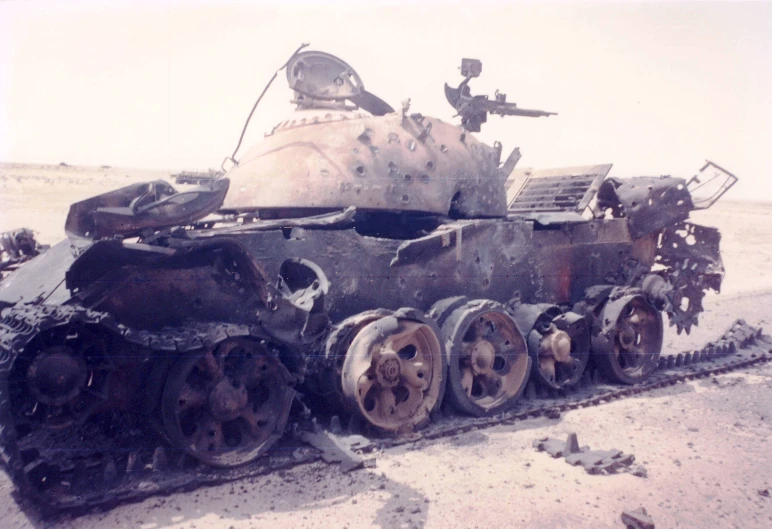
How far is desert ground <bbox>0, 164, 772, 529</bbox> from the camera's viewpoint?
14.3 feet

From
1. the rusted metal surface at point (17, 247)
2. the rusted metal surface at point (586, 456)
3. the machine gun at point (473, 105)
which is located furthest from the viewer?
the machine gun at point (473, 105)

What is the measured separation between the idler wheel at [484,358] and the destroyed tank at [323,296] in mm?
24

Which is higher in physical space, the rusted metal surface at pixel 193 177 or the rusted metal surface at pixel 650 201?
the rusted metal surface at pixel 193 177

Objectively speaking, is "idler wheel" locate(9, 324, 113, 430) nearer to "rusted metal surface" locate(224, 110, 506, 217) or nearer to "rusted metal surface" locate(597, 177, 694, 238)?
"rusted metal surface" locate(224, 110, 506, 217)

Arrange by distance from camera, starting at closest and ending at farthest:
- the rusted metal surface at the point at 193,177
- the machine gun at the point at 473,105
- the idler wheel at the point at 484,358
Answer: the idler wheel at the point at 484,358
the rusted metal surface at the point at 193,177
the machine gun at the point at 473,105

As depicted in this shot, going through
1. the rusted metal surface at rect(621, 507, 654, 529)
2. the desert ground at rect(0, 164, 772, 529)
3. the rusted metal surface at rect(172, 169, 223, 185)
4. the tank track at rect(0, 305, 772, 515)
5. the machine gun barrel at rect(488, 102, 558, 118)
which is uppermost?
the machine gun barrel at rect(488, 102, 558, 118)

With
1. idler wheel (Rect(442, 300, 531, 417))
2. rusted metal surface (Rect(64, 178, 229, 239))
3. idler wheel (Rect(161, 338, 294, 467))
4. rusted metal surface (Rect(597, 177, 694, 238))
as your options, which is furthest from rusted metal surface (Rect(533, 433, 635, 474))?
rusted metal surface (Rect(597, 177, 694, 238))

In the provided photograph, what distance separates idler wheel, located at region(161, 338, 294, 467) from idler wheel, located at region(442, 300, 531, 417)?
1787 millimetres

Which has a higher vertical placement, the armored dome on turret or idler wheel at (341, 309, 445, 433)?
the armored dome on turret

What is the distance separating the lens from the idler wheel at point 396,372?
5602mm

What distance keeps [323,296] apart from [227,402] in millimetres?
1233

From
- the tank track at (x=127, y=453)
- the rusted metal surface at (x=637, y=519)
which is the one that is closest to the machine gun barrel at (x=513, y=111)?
the tank track at (x=127, y=453)

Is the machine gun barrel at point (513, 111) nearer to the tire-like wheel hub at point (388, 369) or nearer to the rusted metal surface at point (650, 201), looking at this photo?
the rusted metal surface at point (650, 201)

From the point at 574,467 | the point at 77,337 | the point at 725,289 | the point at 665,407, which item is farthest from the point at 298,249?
the point at 725,289
